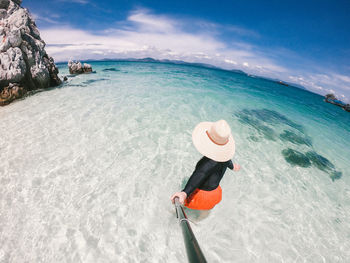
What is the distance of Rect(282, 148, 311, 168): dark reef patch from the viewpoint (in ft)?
26.7

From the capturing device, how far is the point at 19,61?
12.9m

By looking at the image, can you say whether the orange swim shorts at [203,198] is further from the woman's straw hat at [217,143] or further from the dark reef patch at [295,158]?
the dark reef patch at [295,158]

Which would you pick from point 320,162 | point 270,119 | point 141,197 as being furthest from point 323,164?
point 141,197

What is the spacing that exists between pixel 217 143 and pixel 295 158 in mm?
8908

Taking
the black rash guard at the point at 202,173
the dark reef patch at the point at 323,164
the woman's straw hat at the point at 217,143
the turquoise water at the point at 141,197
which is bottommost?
the turquoise water at the point at 141,197

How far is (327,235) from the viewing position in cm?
471

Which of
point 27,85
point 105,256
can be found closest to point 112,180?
point 105,256

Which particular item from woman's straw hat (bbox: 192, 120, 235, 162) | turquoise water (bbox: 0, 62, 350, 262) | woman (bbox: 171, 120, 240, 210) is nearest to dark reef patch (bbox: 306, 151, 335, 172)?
A: turquoise water (bbox: 0, 62, 350, 262)

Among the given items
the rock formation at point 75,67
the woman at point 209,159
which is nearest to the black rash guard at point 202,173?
the woman at point 209,159

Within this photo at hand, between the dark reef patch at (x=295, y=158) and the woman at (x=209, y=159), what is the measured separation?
7.61 m

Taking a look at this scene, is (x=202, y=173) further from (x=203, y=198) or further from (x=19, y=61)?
(x=19, y=61)

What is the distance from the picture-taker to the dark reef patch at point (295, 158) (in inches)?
321

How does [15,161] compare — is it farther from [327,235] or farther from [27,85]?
[27,85]

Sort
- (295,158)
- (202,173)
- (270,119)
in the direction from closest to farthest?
1. (202,173)
2. (295,158)
3. (270,119)
